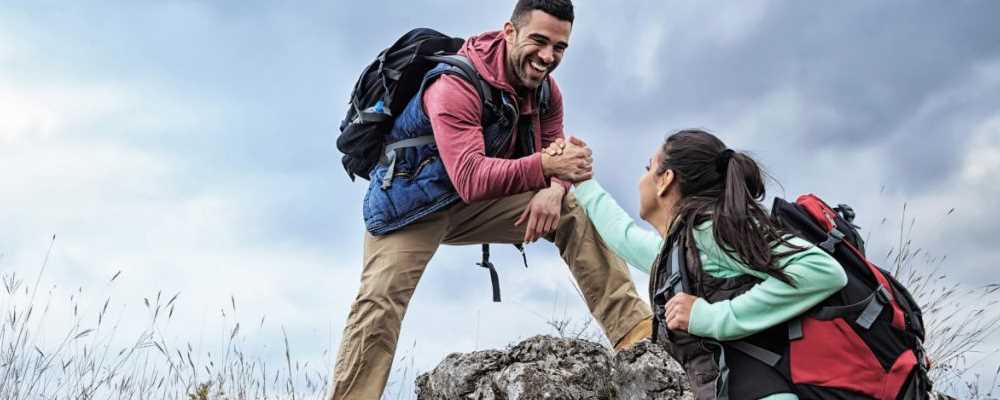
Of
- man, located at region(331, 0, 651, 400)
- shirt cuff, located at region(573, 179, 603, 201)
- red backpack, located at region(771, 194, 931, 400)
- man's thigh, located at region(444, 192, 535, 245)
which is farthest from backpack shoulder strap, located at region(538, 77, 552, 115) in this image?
red backpack, located at region(771, 194, 931, 400)

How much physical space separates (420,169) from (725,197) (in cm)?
216

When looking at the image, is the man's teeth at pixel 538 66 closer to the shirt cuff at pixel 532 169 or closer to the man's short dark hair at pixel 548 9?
the man's short dark hair at pixel 548 9

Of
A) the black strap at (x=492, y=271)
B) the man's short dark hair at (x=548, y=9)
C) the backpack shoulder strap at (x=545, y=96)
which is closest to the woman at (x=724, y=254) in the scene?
the man's short dark hair at (x=548, y=9)

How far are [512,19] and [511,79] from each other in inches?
14.3

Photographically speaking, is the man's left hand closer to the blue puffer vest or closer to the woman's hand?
the blue puffer vest

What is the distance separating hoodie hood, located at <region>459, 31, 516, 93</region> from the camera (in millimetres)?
4891

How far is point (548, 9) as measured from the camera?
491cm

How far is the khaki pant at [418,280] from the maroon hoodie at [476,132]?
1.15ft

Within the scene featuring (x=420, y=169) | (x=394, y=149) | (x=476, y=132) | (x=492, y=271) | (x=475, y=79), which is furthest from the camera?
(x=492, y=271)

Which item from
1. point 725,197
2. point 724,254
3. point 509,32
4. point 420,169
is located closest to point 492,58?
point 509,32

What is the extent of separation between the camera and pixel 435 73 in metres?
4.95

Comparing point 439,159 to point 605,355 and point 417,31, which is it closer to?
point 417,31

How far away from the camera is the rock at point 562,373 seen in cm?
409

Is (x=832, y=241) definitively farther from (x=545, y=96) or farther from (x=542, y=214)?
(x=545, y=96)
